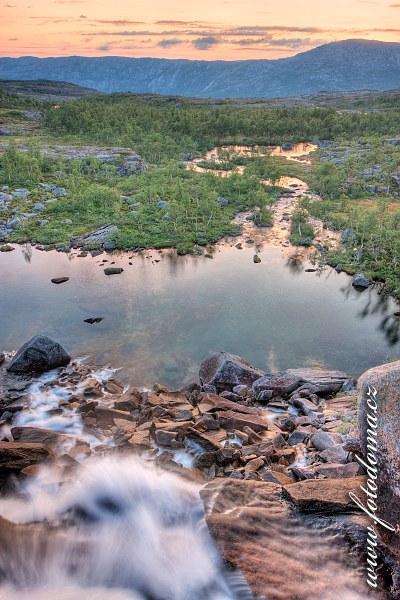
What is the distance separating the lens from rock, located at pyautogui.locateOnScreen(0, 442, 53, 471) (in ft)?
49.6

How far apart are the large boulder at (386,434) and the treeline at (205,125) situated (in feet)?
292

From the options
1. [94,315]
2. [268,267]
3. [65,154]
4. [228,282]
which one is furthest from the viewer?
[65,154]

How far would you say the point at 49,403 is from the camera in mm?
21875

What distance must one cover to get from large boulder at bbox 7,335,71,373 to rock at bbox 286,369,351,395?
1314cm

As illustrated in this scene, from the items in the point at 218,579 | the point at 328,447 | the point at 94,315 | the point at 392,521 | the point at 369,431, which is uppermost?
the point at 369,431

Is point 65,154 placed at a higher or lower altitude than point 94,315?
higher

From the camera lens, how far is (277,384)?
22953 mm

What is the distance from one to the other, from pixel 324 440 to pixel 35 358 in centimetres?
1576

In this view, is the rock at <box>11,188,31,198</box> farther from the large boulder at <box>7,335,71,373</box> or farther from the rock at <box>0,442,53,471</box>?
the rock at <box>0,442,53,471</box>

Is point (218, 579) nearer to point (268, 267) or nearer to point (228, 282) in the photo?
point (228, 282)

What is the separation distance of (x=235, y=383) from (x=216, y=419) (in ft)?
14.6

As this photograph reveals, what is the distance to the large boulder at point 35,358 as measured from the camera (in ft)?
80.7

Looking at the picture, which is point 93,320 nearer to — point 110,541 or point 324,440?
point 324,440

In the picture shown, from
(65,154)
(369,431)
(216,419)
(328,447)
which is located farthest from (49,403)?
(65,154)
